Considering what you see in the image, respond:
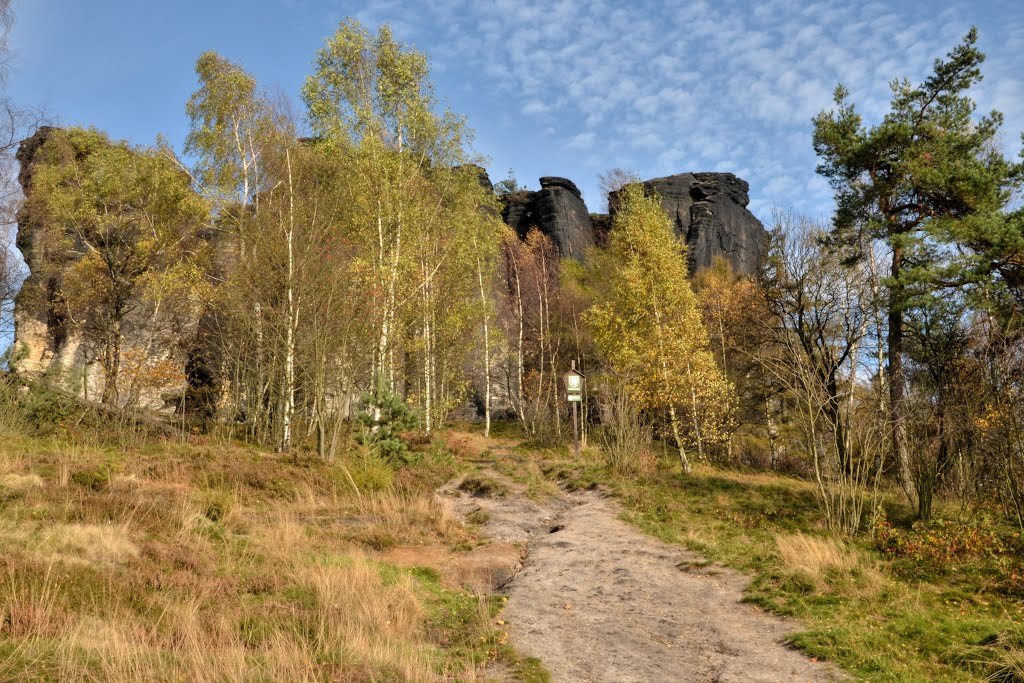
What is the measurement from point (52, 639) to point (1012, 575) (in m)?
12.2

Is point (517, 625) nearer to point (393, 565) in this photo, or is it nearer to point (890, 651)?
point (393, 565)

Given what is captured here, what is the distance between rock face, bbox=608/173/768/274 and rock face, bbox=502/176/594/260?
135 inches

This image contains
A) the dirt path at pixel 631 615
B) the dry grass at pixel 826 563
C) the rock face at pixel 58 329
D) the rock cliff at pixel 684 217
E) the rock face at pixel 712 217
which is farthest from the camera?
the rock face at pixel 712 217

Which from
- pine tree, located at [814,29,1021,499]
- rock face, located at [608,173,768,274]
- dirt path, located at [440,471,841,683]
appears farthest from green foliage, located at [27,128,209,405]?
rock face, located at [608,173,768,274]

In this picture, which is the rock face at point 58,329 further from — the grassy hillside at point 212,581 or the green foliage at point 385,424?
the grassy hillside at point 212,581

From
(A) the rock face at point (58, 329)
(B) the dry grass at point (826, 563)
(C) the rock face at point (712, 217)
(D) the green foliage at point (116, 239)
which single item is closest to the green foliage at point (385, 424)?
(D) the green foliage at point (116, 239)

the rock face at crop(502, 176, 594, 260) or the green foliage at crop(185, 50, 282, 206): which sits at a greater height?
the rock face at crop(502, 176, 594, 260)

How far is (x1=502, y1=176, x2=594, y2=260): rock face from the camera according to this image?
48438mm

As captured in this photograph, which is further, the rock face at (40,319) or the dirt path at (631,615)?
the rock face at (40,319)

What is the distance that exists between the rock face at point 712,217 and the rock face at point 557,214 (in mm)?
3431

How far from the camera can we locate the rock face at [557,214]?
48.4 meters

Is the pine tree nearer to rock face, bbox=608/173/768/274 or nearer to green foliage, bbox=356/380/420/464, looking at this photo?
green foliage, bbox=356/380/420/464

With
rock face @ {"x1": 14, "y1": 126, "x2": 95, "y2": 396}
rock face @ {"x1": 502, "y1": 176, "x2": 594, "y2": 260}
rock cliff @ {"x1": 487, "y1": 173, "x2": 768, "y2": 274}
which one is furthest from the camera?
rock cliff @ {"x1": 487, "y1": 173, "x2": 768, "y2": 274}

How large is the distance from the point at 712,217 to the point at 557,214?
13003 millimetres
